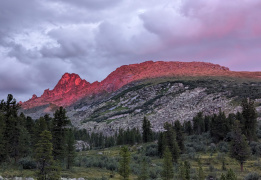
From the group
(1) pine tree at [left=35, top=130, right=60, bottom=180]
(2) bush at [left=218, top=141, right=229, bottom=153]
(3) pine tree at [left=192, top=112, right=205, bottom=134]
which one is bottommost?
(2) bush at [left=218, top=141, right=229, bottom=153]

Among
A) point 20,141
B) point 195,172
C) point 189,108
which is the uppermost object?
point 189,108

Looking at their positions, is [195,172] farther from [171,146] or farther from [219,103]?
[219,103]

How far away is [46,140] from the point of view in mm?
26641

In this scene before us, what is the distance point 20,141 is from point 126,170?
26.7 meters

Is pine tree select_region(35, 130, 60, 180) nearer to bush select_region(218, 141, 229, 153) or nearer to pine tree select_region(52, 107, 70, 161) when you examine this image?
pine tree select_region(52, 107, 70, 161)

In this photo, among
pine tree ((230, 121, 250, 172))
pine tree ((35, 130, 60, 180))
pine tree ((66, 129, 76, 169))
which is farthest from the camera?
pine tree ((66, 129, 76, 169))

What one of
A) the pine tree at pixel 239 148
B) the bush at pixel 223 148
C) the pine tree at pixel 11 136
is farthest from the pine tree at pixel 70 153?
the bush at pixel 223 148

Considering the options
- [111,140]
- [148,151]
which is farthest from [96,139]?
[148,151]

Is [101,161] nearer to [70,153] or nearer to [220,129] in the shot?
[70,153]

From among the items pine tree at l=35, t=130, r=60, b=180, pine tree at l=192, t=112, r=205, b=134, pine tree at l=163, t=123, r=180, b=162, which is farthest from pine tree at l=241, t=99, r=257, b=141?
pine tree at l=35, t=130, r=60, b=180

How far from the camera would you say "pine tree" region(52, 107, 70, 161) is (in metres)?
43.6

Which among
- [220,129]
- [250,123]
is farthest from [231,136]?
[220,129]

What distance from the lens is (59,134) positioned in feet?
148

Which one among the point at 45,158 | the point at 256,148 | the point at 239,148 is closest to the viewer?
the point at 45,158
